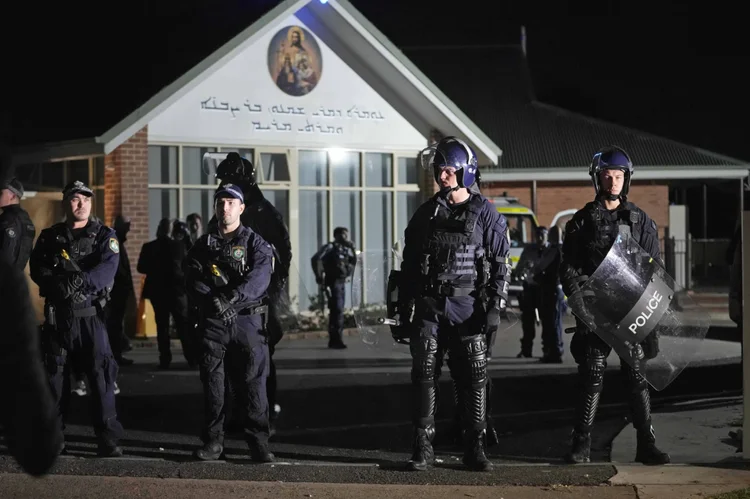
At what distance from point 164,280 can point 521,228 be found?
12.4 metres

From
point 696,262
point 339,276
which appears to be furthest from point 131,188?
point 696,262

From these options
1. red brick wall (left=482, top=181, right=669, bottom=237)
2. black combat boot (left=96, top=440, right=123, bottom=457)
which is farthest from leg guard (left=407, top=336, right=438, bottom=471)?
red brick wall (left=482, top=181, right=669, bottom=237)

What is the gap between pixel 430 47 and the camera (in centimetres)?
3862

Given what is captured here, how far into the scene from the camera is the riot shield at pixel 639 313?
7.48 metres

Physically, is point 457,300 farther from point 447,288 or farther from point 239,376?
point 239,376

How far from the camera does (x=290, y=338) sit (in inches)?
691

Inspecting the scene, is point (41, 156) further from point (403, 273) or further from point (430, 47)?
point (430, 47)

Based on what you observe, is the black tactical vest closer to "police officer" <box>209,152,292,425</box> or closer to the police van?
"police officer" <box>209,152,292,425</box>

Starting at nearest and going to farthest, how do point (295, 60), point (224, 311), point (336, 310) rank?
1. point (224, 311)
2. point (336, 310)
3. point (295, 60)

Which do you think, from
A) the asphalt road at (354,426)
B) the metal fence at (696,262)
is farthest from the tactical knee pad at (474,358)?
the metal fence at (696,262)

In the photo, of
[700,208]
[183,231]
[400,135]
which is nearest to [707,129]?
[700,208]

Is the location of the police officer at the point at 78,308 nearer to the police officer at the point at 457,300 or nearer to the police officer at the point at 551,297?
the police officer at the point at 457,300

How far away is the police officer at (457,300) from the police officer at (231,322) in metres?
1.06

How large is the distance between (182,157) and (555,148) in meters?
13.1
